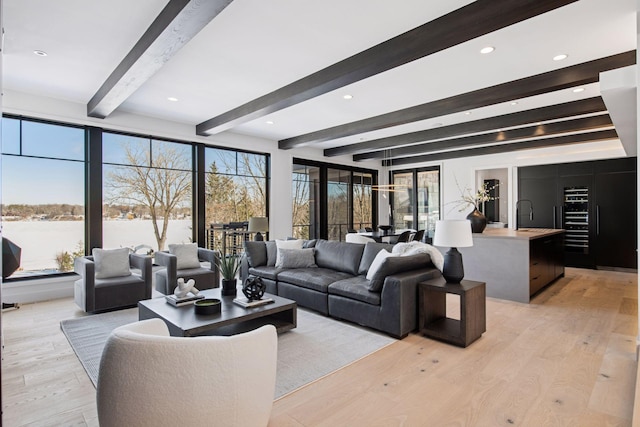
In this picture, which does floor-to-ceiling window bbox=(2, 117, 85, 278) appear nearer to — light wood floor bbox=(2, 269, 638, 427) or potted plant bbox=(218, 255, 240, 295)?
light wood floor bbox=(2, 269, 638, 427)

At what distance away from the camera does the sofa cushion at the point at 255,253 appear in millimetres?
5121

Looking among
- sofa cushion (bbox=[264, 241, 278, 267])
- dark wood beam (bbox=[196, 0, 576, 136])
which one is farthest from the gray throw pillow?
dark wood beam (bbox=[196, 0, 576, 136])

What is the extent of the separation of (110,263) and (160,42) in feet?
9.79

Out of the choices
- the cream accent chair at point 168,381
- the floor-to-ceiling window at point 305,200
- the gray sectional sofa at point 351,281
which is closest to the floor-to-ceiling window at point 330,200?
the floor-to-ceiling window at point 305,200

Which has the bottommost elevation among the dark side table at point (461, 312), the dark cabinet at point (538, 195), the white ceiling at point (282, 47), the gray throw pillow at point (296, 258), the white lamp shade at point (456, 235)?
the dark side table at point (461, 312)

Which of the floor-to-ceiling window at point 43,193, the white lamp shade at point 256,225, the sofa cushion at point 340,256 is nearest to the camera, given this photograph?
the sofa cushion at point 340,256

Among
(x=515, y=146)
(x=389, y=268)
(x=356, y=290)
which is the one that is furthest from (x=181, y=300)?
(x=515, y=146)

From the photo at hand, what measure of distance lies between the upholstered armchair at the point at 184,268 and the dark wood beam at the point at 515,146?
6621mm

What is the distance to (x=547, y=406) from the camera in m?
2.30

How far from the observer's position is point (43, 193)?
507cm

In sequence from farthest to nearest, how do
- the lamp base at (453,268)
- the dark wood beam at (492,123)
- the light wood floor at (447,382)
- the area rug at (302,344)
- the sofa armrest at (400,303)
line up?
1. the dark wood beam at (492,123)
2. the lamp base at (453,268)
3. the sofa armrest at (400,303)
4. the area rug at (302,344)
5. the light wood floor at (447,382)

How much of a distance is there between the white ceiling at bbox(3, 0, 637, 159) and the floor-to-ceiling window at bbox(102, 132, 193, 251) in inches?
39.8

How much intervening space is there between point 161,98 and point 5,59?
5.46 ft

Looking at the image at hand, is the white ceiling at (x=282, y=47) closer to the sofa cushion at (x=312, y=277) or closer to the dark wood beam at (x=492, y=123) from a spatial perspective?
the dark wood beam at (x=492, y=123)
